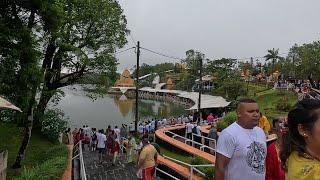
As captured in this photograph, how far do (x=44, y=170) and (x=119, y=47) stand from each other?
487 inches

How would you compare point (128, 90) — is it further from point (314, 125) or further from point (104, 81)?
point (314, 125)

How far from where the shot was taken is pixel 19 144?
15102mm

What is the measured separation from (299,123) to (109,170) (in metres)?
11.3

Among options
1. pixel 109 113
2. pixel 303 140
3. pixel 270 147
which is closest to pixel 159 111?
pixel 109 113

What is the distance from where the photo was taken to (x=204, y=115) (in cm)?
3441

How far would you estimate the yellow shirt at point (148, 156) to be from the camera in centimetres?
837

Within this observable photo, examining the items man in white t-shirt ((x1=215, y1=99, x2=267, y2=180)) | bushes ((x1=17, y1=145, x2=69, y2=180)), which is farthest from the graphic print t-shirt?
bushes ((x1=17, y1=145, x2=69, y2=180))

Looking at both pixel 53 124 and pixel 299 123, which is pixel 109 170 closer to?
pixel 53 124

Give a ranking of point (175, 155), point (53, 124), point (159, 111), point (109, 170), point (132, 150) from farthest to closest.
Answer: point (159, 111), point (53, 124), point (175, 155), point (132, 150), point (109, 170)

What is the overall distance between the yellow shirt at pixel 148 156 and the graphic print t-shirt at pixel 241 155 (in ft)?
15.8

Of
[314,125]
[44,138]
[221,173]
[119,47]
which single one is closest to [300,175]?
[314,125]

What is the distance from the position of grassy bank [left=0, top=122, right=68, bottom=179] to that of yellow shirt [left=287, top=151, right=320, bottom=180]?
9.73 metres

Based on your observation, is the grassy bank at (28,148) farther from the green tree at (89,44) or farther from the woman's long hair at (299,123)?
the woman's long hair at (299,123)

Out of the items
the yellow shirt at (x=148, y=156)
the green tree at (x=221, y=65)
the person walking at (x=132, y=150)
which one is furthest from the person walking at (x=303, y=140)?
the green tree at (x=221, y=65)
